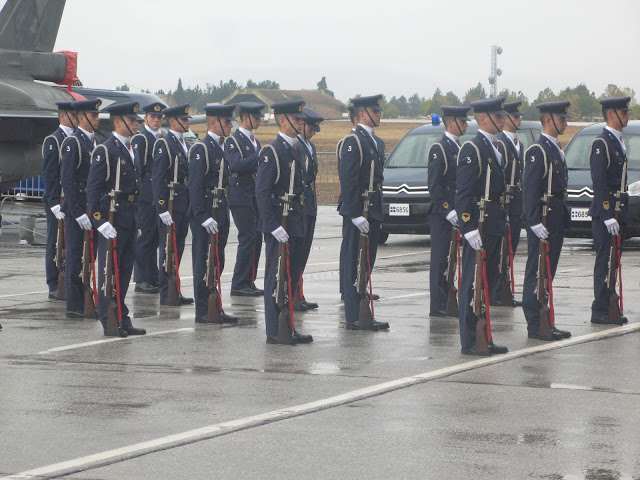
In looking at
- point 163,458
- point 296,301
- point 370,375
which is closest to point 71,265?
point 296,301

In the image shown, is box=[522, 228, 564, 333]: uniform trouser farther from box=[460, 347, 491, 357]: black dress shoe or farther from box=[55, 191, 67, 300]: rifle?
box=[55, 191, 67, 300]: rifle

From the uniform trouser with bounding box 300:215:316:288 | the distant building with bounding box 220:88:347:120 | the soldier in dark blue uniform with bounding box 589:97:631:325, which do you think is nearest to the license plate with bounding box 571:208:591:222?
the soldier in dark blue uniform with bounding box 589:97:631:325

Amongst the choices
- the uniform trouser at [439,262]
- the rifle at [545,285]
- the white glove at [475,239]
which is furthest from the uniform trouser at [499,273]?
the white glove at [475,239]

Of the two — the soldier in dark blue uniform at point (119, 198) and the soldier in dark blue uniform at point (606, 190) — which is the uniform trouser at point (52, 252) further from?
the soldier in dark blue uniform at point (606, 190)

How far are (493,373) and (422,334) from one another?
1999mm

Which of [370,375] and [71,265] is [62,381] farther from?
[71,265]

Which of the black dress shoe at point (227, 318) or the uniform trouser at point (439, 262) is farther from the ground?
the uniform trouser at point (439, 262)

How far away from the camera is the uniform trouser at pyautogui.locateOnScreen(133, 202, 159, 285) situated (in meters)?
13.6

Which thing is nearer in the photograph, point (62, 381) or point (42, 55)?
point (62, 381)

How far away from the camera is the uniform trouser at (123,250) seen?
10406 mm

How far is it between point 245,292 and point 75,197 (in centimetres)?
252

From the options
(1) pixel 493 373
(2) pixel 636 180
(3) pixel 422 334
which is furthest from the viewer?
(2) pixel 636 180

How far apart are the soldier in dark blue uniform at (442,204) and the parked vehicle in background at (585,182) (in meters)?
6.08

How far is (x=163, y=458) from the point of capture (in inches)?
237
